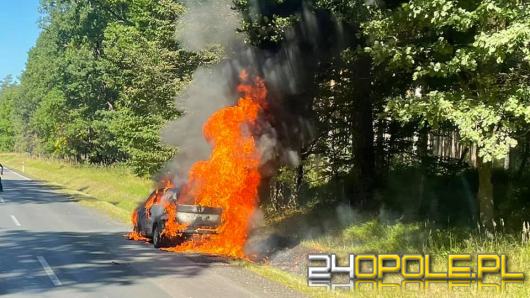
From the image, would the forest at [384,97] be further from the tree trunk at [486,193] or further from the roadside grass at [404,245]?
the roadside grass at [404,245]

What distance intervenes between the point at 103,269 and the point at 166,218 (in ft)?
9.37

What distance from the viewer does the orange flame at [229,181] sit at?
1253 centimetres

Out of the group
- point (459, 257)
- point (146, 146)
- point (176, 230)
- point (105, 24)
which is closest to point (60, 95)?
point (105, 24)

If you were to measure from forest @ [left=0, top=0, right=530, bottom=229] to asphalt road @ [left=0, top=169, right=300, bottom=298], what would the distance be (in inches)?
171

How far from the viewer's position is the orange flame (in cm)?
1253

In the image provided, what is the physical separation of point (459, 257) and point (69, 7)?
160ft

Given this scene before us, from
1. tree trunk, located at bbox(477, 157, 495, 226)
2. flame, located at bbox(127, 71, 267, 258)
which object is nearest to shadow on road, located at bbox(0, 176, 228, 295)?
flame, located at bbox(127, 71, 267, 258)

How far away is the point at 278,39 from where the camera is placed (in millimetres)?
13422

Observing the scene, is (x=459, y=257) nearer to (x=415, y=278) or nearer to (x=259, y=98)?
(x=415, y=278)

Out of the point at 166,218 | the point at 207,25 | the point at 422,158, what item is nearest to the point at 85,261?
the point at 166,218

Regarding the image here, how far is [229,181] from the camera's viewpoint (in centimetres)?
1257

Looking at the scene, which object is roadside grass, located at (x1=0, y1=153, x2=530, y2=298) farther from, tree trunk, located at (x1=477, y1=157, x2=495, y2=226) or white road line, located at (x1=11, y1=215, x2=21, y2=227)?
white road line, located at (x1=11, y1=215, x2=21, y2=227)

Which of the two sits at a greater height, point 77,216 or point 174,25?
point 174,25

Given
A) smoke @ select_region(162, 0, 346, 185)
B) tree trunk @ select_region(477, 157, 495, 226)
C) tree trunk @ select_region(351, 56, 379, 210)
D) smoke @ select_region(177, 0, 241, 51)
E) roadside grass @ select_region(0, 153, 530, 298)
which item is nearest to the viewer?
roadside grass @ select_region(0, 153, 530, 298)
